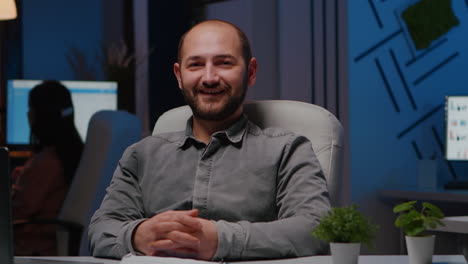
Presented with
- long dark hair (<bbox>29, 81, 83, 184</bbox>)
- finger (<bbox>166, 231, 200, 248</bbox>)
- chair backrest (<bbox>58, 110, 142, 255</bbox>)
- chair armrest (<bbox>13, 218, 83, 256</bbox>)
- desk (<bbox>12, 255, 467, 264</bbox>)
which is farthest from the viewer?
long dark hair (<bbox>29, 81, 83, 184</bbox>)

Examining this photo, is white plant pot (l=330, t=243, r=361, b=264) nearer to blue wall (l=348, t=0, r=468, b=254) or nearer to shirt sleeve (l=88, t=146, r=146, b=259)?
shirt sleeve (l=88, t=146, r=146, b=259)

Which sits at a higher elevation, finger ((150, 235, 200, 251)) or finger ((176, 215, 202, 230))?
finger ((176, 215, 202, 230))

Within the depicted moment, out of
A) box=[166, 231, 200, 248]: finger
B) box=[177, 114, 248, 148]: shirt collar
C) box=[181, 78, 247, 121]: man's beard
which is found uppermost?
box=[181, 78, 247, 121]: man's beard

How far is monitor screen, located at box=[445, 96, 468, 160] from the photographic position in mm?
4211

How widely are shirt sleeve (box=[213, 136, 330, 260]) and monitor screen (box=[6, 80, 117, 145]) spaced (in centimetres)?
310

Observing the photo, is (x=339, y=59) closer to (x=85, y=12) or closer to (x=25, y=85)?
(x=25, y=85)

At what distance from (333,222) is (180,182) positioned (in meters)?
0.73

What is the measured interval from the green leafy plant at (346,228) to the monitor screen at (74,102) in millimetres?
3662

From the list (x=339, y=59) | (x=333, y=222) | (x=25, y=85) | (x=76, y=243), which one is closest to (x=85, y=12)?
(x=25, y=85)

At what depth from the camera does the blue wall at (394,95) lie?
4133 mm

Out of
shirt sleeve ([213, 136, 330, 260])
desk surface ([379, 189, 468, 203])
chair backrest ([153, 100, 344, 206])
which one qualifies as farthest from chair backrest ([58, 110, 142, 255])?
desk surface ([379, 189, 468, 203])

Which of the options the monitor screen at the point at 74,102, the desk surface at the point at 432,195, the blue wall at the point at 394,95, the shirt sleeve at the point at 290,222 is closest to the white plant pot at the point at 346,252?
the shirt sleeve at the point at 290,222

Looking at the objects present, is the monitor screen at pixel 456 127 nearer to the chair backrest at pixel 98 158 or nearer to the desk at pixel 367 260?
the chair backrest at pixel 98 158

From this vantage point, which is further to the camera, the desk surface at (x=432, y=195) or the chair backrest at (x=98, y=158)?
the desk surface at (x=432, y=195)
